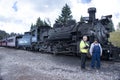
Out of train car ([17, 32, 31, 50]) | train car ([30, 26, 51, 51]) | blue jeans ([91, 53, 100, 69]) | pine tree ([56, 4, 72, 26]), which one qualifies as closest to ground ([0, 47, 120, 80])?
blue jeans ([91, 53, 100, 69])

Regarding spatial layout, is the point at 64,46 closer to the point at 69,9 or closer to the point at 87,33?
the point at 87,33

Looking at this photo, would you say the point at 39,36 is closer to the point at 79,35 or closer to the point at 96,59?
the point at 79,35

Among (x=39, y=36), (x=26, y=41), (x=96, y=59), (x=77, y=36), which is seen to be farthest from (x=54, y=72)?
(x=26, y=41)

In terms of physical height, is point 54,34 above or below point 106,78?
above

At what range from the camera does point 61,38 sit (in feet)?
72.7

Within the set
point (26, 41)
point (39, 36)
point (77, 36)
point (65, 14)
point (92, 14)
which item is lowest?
point (26, 41)

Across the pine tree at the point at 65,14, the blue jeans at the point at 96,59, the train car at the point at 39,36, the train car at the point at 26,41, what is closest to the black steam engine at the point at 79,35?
the train car at the point at 39,36

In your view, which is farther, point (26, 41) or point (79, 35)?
point (26, 41)

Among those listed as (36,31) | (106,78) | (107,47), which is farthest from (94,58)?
(36,31)

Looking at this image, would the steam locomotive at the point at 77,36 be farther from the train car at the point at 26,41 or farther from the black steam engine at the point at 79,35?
the train car at the point at 26,41

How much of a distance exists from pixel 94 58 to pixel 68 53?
856 centimetres

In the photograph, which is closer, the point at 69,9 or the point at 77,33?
the point at 77,33

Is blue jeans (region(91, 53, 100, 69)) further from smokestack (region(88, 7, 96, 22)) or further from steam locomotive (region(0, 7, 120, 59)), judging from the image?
smokestack (region(88, 7, 96, 22))

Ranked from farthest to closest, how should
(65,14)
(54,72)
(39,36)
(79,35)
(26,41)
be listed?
(65,14) → (26,41) → (39,36) → (79,35) → (54,72)
